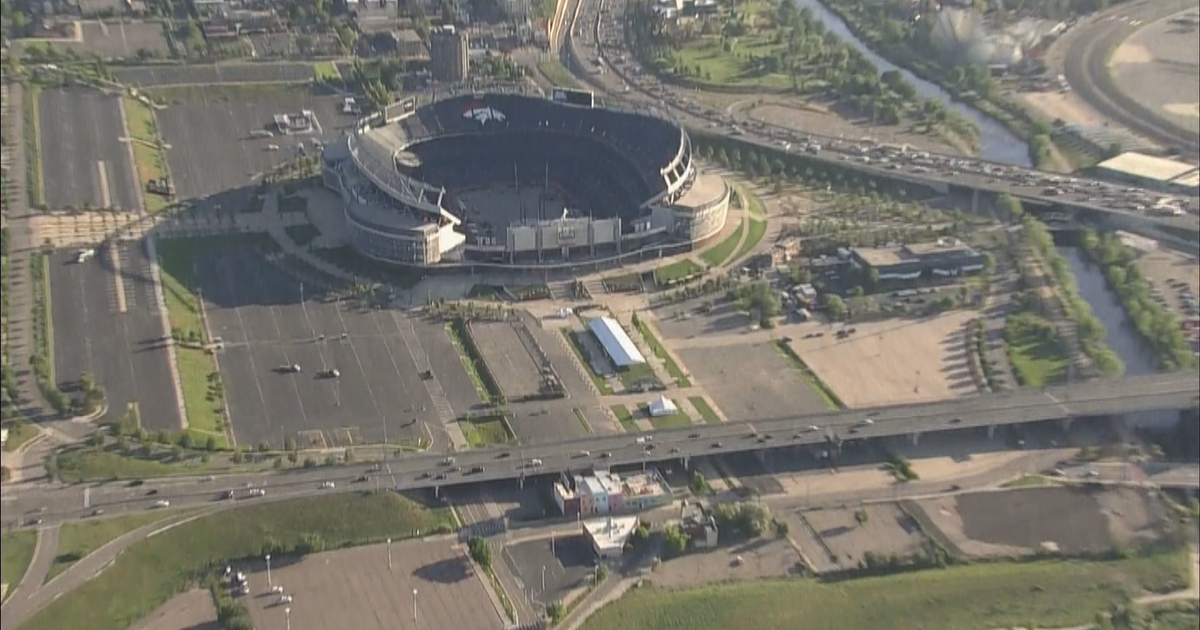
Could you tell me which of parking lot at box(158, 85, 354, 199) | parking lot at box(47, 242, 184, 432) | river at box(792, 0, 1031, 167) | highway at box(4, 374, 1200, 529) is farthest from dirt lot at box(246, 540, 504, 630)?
river at box(792, 0, 1031, 167)

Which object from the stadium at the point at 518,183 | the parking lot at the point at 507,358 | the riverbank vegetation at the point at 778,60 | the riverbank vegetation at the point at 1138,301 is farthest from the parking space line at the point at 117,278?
the riverbank vegetation at the point at 778,60

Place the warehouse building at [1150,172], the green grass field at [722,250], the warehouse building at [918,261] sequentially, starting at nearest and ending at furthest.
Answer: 1. the warehouse building at [918,261]
2. the green grass field at [722,250]
3. the warehouse building at [1150,172]

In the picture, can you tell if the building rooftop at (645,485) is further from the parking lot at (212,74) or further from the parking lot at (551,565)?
the parking lot at (212,74)

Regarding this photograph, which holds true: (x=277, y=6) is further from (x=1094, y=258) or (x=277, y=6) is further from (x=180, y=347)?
(x=1094, y=258)

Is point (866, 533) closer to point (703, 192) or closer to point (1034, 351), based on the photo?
point (1034, 351)

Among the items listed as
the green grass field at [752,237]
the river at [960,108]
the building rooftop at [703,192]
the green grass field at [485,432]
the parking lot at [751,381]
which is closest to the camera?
the green grass field at [485,432]

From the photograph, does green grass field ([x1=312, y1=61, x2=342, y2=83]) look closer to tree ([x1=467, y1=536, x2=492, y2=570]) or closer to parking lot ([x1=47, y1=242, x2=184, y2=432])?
parking lot ([x1=47, y1=242, x2=184, y2=432])
